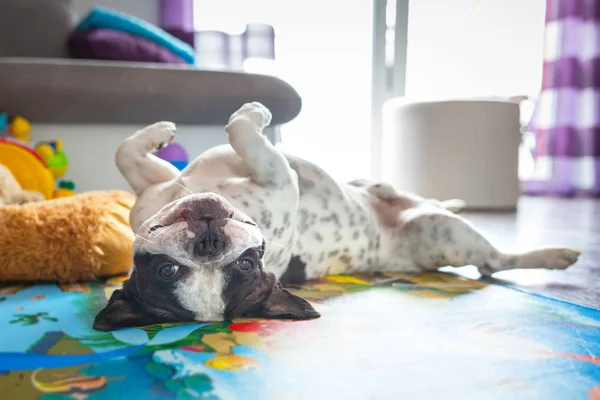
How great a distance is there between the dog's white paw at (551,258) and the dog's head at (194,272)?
1.20m

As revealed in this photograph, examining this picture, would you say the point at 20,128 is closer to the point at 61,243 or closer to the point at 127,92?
the point at 127,92

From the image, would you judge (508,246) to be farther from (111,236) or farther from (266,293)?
(111,236)

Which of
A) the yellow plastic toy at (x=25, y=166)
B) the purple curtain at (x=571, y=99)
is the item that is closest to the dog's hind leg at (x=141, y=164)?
the yellow plastic toy at (x=25, y=166)

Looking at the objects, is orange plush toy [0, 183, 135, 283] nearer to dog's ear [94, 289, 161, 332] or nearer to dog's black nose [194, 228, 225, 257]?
dog's ear [94, 289, 161, 332]

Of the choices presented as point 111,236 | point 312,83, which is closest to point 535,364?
point 111,236

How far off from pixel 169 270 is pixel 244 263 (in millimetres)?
199

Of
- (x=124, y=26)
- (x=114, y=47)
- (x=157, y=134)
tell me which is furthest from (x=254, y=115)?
(x=124, y=26)

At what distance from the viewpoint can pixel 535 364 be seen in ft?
4.32

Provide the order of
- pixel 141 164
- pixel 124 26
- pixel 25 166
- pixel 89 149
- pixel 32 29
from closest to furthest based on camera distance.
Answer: pixel 141 164, pixel 25 166, pixel 89 149, pixel 124 26, pixel 32 29

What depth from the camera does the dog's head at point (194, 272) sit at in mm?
1408

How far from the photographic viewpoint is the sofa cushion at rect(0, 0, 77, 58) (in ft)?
15.0

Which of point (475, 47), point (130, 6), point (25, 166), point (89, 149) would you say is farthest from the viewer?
point (475, 47)

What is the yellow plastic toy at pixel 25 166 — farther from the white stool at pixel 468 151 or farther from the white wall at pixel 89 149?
the white stool at pixel 468 151

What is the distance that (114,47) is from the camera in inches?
156
